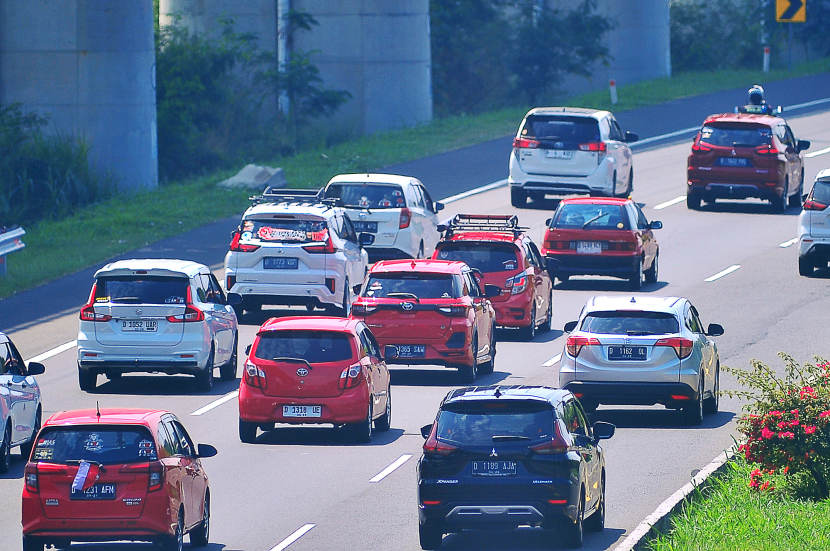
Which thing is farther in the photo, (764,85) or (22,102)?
(764,85)

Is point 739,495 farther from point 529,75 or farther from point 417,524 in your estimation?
point 529,75

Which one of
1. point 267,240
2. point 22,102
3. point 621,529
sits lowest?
point 621,529

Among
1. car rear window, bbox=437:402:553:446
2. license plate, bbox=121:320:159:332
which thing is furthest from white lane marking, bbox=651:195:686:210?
car rear window, bbox=437:402:553:446

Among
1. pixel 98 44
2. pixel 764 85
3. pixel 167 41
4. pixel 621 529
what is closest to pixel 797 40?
pixel 764 85

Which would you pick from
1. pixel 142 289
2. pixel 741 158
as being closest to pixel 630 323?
pixel 142 289

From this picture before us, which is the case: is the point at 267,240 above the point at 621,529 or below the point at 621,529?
above

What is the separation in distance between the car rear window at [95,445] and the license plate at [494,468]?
2589 millimetres

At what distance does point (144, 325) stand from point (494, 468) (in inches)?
394

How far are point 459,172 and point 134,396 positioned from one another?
22788 mm

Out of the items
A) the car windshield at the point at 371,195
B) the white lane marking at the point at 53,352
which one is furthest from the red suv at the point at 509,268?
the white lane marking at the point at 53,352

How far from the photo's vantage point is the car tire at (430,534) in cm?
1380

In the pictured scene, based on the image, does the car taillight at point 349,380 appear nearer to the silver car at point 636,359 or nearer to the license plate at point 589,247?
the silver car at point 636,359

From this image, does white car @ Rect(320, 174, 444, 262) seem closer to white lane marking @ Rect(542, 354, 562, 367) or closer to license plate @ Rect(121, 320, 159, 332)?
white lane marking @ Rect(542, 354, 562, 367)

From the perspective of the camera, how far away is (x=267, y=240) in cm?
2720
